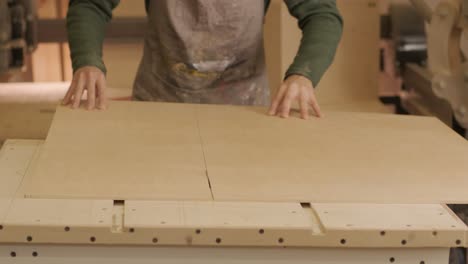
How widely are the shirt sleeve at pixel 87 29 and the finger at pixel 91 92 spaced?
0.13 feet

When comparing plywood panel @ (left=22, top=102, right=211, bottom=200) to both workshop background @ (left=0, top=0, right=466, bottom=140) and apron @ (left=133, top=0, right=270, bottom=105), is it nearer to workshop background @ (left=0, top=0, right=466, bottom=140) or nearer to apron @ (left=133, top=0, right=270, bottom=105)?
apron @ (left=133, top=0, right=270, bottom=105)

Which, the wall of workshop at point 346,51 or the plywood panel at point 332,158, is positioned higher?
the plywood panel at point 332,158

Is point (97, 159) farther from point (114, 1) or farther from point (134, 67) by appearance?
point (134, 67)

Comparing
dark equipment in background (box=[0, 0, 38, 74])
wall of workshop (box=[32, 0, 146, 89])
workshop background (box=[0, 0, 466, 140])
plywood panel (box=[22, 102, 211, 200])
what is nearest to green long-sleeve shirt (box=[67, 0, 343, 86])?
plywood panel (box=[22, 102, 211, 200])

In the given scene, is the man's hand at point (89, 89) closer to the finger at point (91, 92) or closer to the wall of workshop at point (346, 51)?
the finger at point (91, 92)

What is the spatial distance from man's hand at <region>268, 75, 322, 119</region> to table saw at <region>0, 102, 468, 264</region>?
8 centimetres

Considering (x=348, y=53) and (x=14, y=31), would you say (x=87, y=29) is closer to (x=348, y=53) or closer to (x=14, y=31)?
(x=14, y=31)

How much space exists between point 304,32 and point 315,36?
40 mm

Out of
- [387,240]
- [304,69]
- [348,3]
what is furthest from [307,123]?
[348,3]

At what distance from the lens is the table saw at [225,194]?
791mm

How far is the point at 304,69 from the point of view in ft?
4.17

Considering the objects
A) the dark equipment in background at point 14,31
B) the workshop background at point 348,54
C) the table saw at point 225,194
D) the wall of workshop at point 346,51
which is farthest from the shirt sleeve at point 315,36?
the dark equipment in background at point 14,31

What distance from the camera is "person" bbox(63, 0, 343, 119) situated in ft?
4.19

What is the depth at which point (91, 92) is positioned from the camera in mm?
1212
